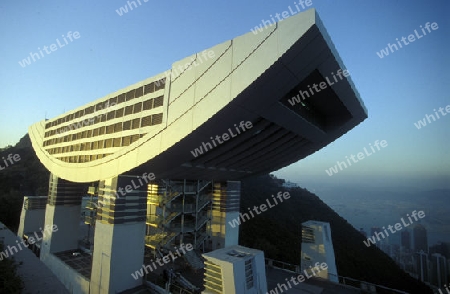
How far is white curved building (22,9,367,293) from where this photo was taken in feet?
36.8

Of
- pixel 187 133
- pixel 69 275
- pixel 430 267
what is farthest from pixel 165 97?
pixel 430 267

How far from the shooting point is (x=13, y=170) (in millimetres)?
71625

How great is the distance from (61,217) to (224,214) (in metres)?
20.5

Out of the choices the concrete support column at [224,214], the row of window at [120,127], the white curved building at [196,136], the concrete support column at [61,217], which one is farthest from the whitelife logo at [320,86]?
the concrete support column at [61,217]

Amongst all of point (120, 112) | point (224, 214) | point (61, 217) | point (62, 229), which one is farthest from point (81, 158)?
point (224, 214)

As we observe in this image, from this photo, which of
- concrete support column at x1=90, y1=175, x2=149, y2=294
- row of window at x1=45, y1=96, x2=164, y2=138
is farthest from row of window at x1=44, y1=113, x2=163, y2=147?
concrete support column at x1=90, y1=175, x2=149, y2=294

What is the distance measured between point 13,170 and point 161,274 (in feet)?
255

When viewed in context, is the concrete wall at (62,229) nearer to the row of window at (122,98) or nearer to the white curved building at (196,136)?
the white curved building at (196,136)

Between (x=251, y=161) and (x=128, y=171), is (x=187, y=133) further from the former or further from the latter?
(x=251, y=161)

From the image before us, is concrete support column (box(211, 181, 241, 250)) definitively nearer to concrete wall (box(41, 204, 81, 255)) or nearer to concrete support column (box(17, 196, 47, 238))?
concrete wall (box(41, 204, 81, 255))

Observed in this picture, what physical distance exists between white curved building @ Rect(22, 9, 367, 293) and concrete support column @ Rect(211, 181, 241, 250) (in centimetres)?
12

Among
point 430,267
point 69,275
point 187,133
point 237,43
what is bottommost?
point 430,267

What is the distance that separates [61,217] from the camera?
2962 centimetres

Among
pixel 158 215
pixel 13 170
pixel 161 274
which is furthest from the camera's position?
pixel 13 170
